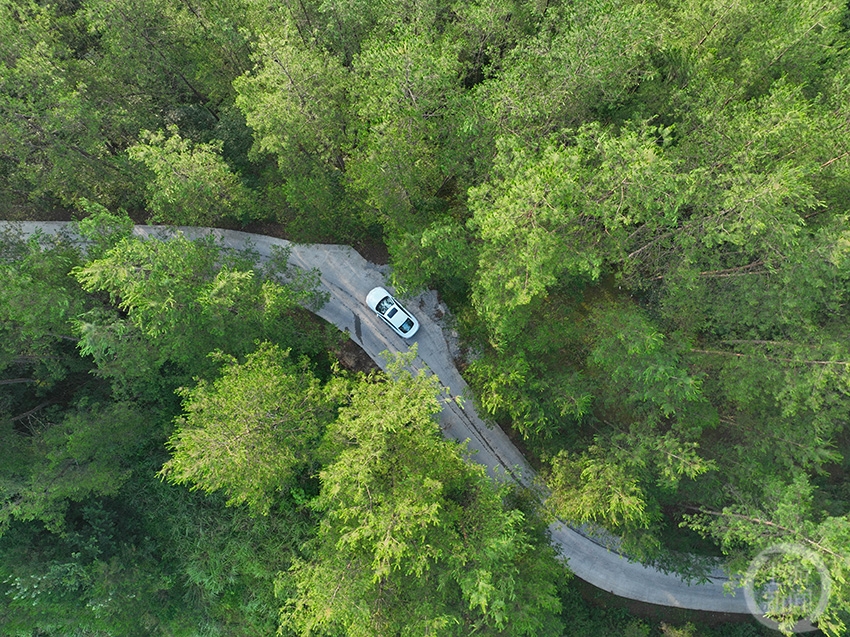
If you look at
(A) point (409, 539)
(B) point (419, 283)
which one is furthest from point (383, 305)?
(A) point (409, 539)

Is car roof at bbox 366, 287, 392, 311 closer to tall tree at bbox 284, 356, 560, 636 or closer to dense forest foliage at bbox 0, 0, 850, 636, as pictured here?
A: dense forest foliage at bbox 0, 0, 850, 636

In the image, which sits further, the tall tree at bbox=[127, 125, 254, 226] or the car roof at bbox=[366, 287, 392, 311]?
the car roof at bbox=[366, 287, 392, 311]

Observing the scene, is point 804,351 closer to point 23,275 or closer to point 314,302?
point 314,302

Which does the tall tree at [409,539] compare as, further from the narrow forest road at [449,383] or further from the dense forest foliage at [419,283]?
the narrow forest road at [449,383]

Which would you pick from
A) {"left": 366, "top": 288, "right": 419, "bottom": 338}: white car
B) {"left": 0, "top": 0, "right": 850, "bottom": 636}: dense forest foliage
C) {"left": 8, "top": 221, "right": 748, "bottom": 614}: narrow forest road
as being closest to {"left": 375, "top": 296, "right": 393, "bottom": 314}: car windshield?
{"left": 366, "top": 288, "right": 419, "bottom": 338}: white car

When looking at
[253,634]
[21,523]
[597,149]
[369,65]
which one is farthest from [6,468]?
[597,149]

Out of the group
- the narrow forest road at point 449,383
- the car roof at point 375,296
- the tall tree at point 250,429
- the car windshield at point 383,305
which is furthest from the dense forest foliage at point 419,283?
the car windshield at point 383,305
